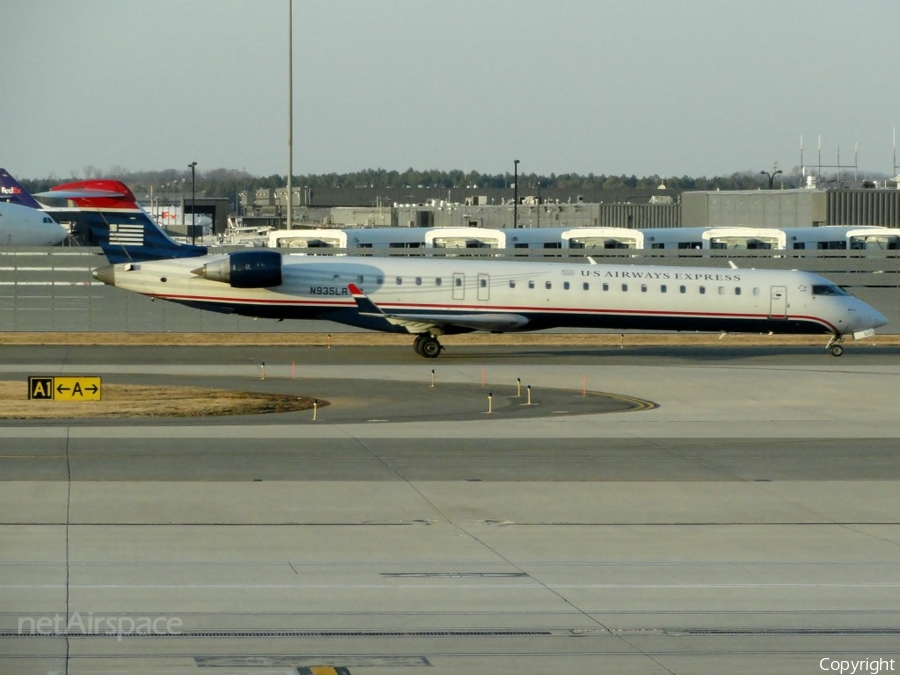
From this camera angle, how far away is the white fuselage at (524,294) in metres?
42.5

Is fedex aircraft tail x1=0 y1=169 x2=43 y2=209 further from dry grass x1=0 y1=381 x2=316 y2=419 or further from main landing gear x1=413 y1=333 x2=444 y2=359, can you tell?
dry grass x1=0 y1=381 x2=316 y2=419

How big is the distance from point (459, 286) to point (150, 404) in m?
14.7

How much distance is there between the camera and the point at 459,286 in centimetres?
4303

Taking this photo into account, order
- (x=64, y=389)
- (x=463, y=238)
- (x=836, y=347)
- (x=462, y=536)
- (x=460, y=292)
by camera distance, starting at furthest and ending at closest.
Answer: (x=463, y=238)
(x=836, y=347)
(x=460, y=292)
(x=64, y=389)
(x=462, y=536)

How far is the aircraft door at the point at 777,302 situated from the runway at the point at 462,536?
30.2 feet

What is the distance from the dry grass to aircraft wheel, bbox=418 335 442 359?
36.5 ft

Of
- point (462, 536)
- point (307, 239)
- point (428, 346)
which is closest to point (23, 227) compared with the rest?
point (307, 239)

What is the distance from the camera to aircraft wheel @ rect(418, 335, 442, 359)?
43.9 meters

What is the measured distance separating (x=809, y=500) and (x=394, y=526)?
729 centimetres

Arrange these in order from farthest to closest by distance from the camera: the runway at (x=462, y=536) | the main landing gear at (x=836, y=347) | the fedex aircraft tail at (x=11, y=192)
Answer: the fedex aircraft tail at (x=11, y=192)
the main landing gear at (x=836, y=347)
the runway at (x=462, y=536)

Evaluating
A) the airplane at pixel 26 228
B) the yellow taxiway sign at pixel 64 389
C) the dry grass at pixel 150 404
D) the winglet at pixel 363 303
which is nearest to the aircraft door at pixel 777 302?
the winglet at pixel 363 303

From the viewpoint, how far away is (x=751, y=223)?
290ft

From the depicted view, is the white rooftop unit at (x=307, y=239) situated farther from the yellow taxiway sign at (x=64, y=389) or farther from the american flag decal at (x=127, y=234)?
the yellow taxiway sign at (x=64, y=389)

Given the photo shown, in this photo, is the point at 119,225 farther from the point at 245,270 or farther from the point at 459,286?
the point at 459,286
